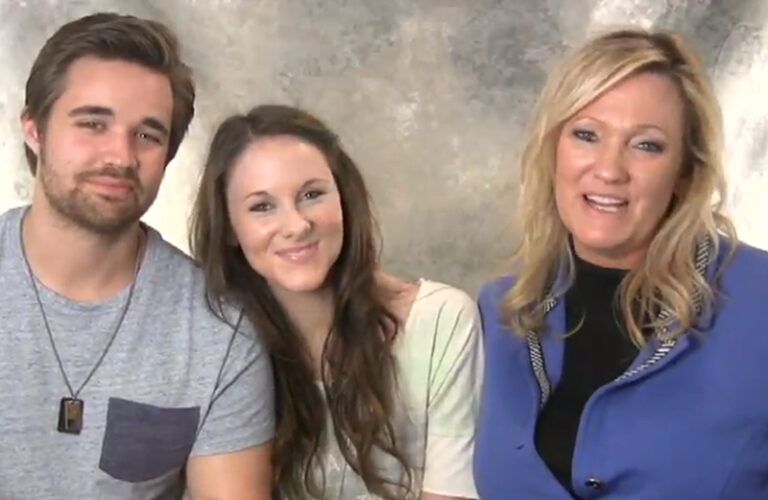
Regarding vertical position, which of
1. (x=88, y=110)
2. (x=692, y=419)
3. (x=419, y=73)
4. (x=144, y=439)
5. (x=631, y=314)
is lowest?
(x=144, y=439)

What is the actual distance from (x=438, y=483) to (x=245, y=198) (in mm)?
533

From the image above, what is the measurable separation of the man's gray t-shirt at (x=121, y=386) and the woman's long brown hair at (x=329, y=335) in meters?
0.06

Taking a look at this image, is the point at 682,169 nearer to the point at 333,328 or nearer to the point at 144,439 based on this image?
the point at 333,328

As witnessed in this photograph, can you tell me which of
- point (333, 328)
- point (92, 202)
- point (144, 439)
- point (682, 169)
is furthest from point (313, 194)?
point (682, 169)

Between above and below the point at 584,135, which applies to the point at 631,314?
below

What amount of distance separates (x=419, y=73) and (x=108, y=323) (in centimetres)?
89

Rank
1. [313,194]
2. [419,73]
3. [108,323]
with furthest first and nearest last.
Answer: [419,73], [313,194], [108,323]

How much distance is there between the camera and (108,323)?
154 centimetres

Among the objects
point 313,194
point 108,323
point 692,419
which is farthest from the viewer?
point 313,194

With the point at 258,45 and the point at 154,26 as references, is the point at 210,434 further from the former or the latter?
the point at 258,45

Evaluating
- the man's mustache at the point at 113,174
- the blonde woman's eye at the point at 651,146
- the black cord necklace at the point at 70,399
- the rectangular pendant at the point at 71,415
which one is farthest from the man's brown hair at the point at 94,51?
the blonde woman's eye at the point at 651,146

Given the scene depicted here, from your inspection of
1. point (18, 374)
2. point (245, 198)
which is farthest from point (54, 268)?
point (245, 198)

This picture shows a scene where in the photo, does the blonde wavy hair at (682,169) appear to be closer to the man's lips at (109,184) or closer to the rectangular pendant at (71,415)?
the man's lips at (109,184)

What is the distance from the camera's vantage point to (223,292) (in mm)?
1635
